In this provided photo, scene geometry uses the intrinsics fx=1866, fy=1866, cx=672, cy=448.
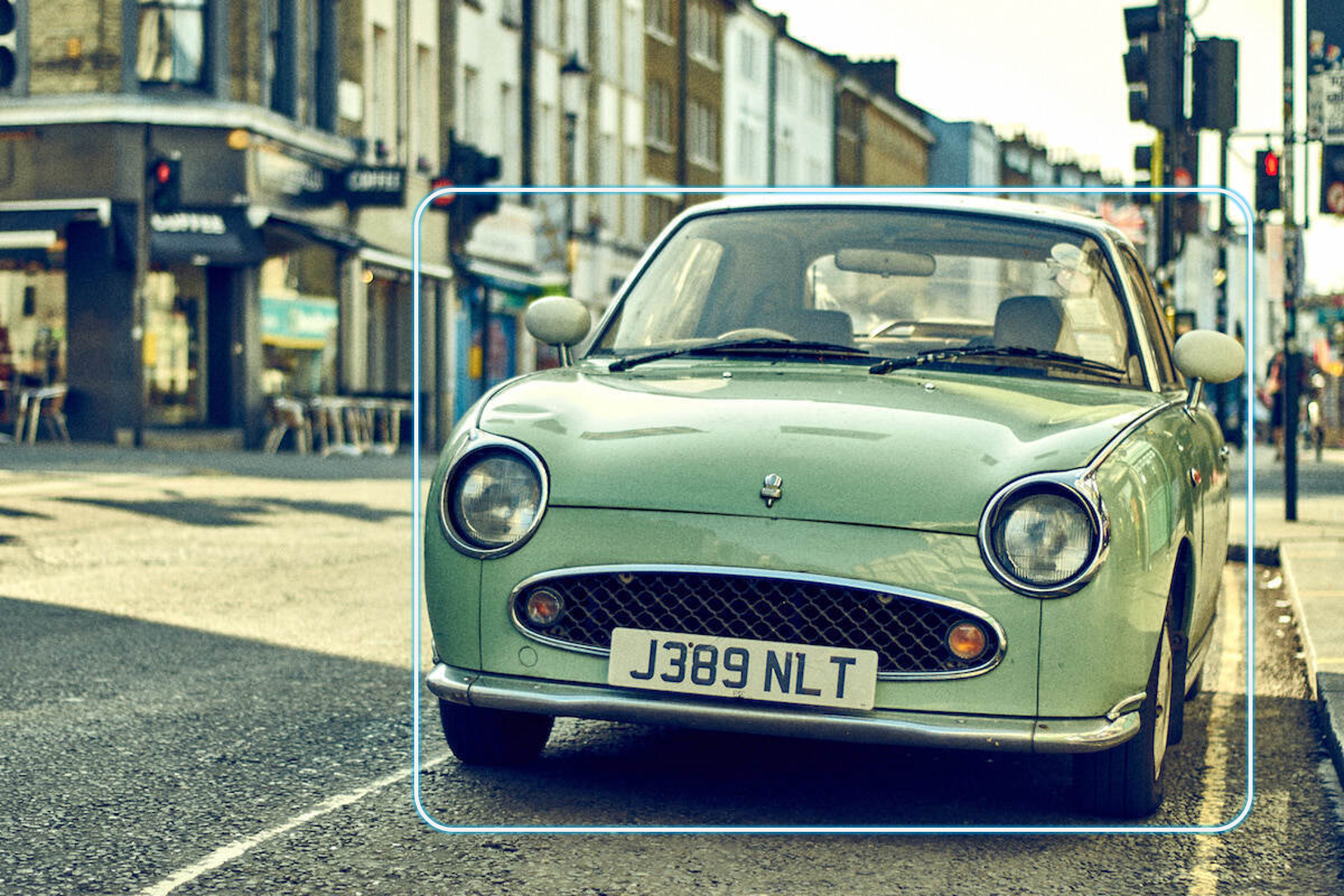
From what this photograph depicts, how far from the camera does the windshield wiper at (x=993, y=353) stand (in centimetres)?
472

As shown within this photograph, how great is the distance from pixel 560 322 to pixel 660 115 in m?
44.8

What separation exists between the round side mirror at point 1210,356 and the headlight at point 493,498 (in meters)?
1.89

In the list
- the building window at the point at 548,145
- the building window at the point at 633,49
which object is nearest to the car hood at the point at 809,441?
the building window at the point at 548,145

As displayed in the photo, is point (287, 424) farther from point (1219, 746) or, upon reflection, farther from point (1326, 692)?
point (1219, 746)

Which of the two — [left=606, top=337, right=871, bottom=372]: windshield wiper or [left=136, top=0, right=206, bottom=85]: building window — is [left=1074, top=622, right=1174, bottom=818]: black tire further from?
[left=136, top=0, right=206, bottom=85]: building window

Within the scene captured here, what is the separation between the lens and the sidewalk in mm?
6043

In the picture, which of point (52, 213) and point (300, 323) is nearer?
point (52, 213)

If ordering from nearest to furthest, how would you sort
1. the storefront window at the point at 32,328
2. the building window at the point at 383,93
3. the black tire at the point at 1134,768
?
the black tire at the point at 1134,768, the storefront window at the point at 32,328, the building window at the point at 383,93

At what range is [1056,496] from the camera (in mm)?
3863

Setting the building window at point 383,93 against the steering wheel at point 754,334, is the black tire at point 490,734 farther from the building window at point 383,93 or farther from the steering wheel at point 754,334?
the building window at point 383,93

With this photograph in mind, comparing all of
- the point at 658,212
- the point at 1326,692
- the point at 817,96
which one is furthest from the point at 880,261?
the point at 817,96

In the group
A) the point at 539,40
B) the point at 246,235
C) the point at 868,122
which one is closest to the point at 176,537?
the point at 246,235

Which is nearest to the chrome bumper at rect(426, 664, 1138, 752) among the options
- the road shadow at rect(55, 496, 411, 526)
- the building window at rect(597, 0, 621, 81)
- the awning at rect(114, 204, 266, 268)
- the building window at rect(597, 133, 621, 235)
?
the road shadow at rect(55, 496, 411, 526)

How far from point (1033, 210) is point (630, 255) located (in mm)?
41699
